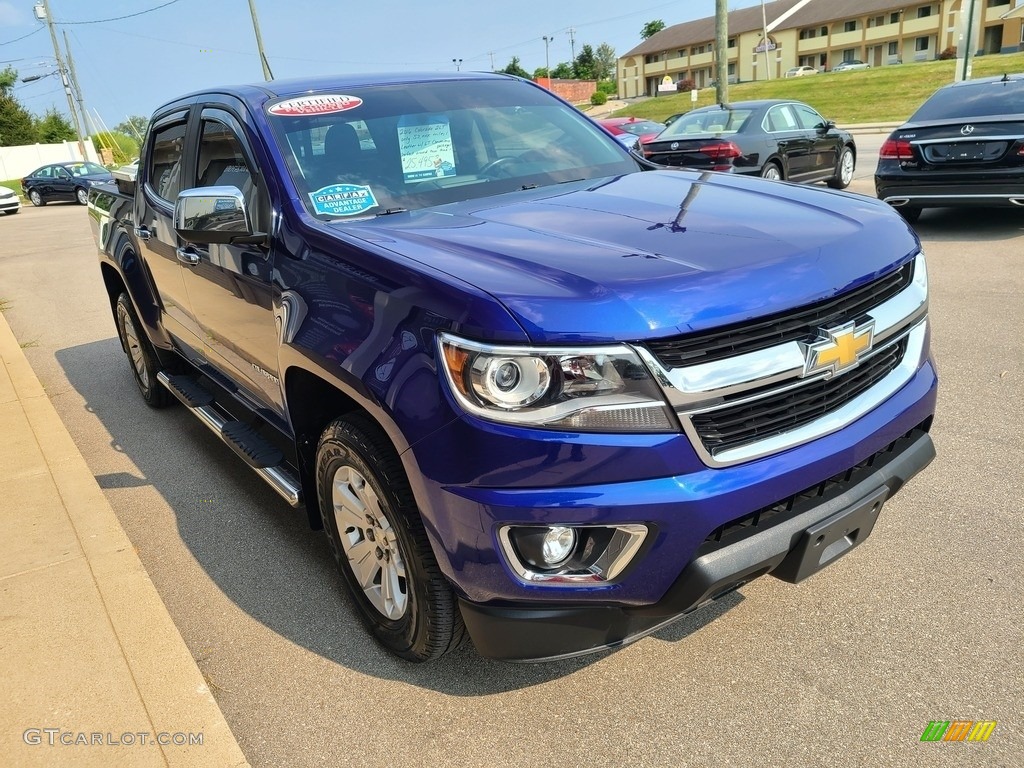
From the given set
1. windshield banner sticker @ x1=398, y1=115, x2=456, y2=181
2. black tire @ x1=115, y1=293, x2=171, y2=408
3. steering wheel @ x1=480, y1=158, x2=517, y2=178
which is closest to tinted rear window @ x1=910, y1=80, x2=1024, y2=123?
steering wheel @ x1=480, y1=158, x2=517, y2=178

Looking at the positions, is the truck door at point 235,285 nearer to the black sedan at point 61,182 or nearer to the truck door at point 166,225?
the truck door at point 166,225

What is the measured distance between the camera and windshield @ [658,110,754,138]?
38.9 ft

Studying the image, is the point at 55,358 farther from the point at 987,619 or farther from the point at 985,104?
the point at 985,104

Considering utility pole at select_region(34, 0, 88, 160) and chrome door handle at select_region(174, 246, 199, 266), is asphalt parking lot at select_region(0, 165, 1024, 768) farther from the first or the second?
utility pole at select_region(34, 0, 88, 160)

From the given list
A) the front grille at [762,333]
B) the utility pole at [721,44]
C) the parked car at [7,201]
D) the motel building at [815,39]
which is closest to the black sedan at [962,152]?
the front grille at [762,333]

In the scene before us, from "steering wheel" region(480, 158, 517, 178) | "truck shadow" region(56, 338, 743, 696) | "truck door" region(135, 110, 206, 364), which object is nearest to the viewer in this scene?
"truck shadow" region(56, 338, 743, 696)

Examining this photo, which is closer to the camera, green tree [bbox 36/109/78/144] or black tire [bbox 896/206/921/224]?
black tire [bbox 896/206/921/224]

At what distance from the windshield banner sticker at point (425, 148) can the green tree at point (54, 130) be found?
Answer: 69000 millimetres

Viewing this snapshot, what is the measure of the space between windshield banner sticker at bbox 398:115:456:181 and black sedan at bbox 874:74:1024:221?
707cm

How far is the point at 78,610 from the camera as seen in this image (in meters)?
3.21

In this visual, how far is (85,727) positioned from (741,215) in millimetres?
2604

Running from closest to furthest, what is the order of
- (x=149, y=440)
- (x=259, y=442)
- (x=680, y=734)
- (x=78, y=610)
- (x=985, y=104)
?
(x=680, y=734)
(x=78, y=610)
(x=259, y=442)
(x=149, y=440)
(x=985, y=104)

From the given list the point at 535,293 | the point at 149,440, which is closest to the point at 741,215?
the point at 535,293

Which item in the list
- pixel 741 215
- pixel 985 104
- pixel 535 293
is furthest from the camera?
pixel 985 104
